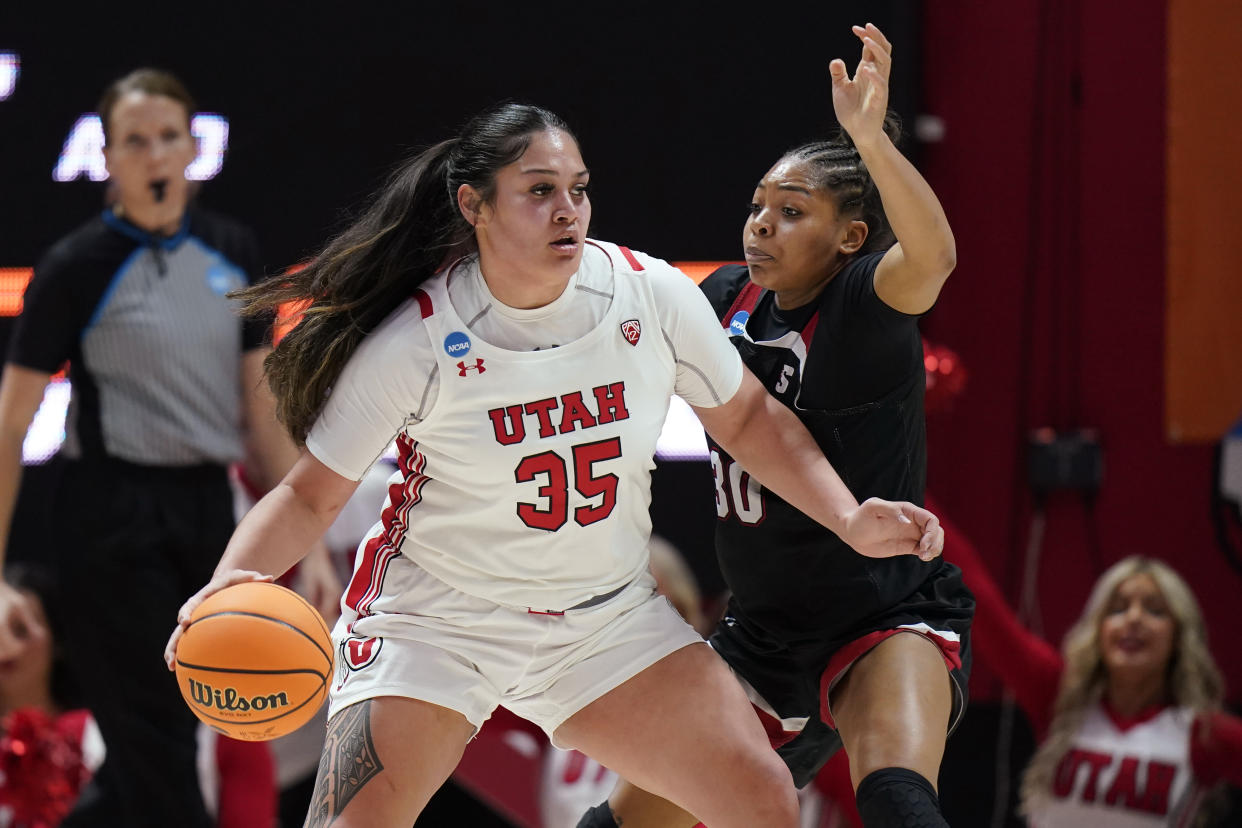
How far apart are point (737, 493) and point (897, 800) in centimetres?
74

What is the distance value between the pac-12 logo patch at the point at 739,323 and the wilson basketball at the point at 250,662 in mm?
1074

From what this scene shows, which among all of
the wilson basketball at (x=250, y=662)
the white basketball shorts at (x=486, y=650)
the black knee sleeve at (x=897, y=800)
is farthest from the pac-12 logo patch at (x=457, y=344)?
the black knee sleeve at (x=897, y=800)

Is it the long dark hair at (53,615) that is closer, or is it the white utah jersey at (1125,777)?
the white utah jersey at (1125,777)

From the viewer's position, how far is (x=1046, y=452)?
5258mm

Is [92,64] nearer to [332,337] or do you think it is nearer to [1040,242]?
[332,337]

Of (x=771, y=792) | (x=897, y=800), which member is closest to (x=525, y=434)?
(x=771, y=792)

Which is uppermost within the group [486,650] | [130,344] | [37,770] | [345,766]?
[130,344]

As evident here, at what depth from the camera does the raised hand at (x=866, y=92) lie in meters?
2.78

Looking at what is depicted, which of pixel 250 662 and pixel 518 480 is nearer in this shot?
pixel 250 662

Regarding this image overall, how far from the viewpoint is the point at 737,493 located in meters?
3.11

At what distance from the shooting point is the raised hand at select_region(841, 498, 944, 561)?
2.72m

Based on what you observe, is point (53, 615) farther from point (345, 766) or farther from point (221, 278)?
point (345, 766)

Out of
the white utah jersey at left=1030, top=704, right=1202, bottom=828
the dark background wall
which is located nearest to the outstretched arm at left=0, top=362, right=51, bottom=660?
the dark background wall

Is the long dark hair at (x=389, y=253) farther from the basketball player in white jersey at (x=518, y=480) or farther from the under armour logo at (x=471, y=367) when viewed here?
the under armour logo at (x=471, y=367)
